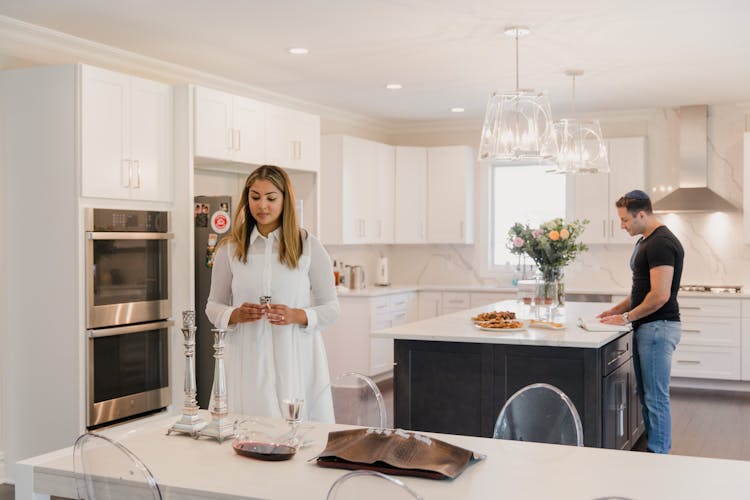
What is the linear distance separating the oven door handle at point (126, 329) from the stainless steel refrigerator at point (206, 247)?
292 millimetres

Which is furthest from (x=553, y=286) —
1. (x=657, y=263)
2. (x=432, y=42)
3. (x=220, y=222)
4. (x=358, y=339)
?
(x=358, y=339)

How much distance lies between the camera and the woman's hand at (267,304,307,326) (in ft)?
9.36

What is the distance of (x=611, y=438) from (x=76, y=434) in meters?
2.74

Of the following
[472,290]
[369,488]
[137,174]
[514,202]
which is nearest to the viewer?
[369,488]

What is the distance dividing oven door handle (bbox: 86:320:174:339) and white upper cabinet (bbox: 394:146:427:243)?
12.6 ft

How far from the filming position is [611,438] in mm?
4137

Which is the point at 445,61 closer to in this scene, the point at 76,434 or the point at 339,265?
the point at 339,265

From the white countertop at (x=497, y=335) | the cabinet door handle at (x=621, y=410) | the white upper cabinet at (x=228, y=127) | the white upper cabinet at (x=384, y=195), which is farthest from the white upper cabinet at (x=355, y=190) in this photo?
the cabinet door handle at (x=621, y=410)

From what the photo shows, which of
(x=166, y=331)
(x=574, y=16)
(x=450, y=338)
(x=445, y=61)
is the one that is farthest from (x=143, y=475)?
(x=445, y=61)

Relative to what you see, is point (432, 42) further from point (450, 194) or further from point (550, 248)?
point (450, 194)

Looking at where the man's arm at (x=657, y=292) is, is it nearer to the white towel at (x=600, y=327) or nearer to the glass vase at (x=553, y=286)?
the white towel at (x=600, y=327)

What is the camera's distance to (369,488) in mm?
1471

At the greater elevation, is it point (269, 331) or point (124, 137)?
point (124, 137)

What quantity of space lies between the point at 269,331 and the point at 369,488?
1506 mm
